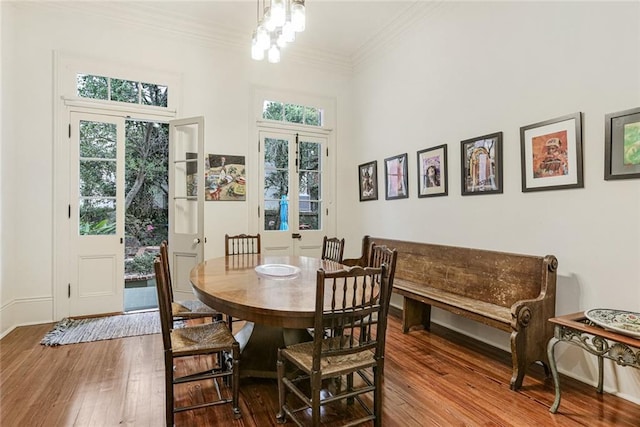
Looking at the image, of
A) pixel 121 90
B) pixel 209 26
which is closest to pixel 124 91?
pixel 121 90

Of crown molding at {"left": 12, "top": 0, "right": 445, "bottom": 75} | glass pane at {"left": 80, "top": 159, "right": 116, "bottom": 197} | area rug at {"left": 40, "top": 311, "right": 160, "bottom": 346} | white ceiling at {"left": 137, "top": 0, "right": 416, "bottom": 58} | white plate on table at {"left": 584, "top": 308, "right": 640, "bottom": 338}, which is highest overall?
white ceiling at {"left": 137, "top": 0, "right": 416, "bottom": 58}

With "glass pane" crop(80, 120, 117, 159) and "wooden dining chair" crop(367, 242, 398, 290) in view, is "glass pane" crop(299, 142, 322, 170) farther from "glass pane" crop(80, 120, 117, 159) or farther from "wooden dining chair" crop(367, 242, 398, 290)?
"wooden dining chair" crop(367, 242, 398, 290)

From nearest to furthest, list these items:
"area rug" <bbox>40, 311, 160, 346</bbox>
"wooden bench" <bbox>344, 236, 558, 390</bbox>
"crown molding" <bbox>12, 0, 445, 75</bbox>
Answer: "wooden bench" <bbox>344, 236, 558, 390</bbox>
"area rug" <bbox>40, 311, 160, 346</bbox>
"crown molding" <bbox>12, 0, 445, 75</bbox>

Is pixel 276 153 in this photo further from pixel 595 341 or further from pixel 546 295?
pixel 595 341

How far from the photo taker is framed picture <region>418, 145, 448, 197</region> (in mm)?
3605

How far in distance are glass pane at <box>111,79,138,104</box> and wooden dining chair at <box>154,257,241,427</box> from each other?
9.59 feet

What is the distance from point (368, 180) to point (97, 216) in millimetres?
3438

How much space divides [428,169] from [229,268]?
2.39 meters

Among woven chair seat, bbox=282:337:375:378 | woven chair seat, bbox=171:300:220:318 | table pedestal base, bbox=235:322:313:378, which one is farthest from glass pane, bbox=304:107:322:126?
woven chair seat, bbox=282:337:375:378

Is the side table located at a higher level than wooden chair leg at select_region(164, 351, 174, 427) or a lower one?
higher

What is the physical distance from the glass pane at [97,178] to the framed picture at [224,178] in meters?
1.04

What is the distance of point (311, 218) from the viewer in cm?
Answer: 510

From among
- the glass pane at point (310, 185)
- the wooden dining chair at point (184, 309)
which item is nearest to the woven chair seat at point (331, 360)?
the wooden dining chair at point (184, 309)

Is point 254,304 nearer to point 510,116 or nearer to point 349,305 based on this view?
point 349,305
